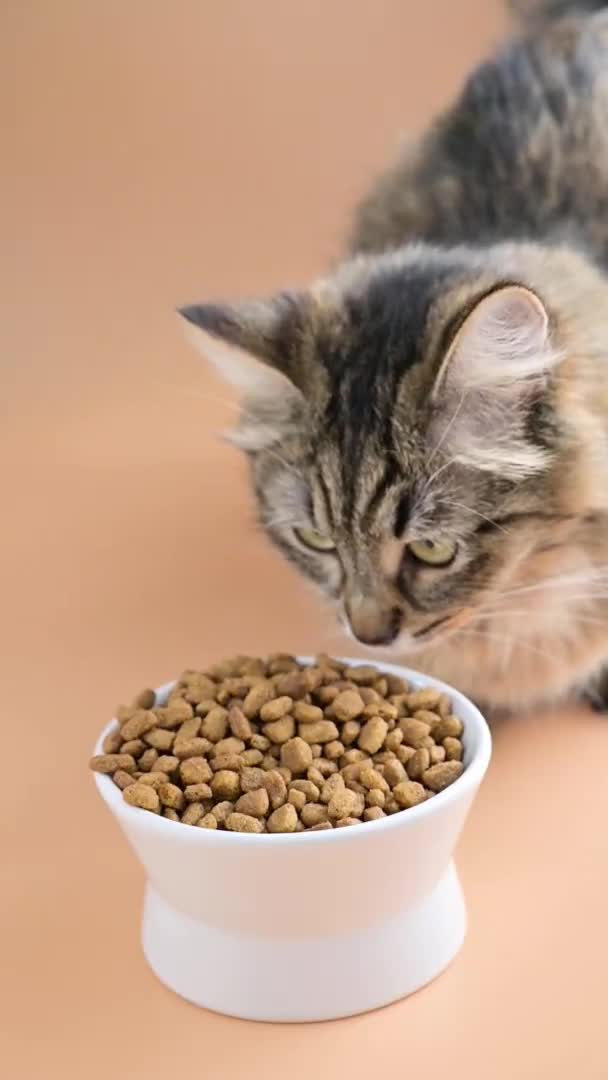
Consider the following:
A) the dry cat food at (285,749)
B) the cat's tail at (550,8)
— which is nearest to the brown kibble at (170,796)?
the dry cat food at (285,749)

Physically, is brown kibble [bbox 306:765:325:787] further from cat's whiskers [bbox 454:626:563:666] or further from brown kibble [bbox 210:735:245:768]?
cat's whiskers [bbox 454:626:563:666]

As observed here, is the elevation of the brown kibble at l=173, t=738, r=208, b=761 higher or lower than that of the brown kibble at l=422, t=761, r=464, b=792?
higher

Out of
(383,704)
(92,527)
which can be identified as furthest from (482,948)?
(92,527)

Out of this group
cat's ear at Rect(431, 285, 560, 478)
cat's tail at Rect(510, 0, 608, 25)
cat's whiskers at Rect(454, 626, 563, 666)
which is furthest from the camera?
cat's tail at Rect(510, 0, 608, 25)

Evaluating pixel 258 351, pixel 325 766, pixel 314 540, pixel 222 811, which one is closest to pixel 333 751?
pixel 325 766

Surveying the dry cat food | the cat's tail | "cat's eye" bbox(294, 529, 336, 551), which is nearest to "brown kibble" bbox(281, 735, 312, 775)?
the dry cat food

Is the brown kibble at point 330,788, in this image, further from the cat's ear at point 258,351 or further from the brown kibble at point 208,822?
the cat's ear at point 258,351

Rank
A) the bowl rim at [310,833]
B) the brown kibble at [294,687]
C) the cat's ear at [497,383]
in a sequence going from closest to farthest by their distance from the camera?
the bowl rim at [310,833] → the cat's ear at [497,383] → the brown kibble at [294,687]

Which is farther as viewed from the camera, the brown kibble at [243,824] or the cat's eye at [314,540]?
the cat's eye at [314,540]
